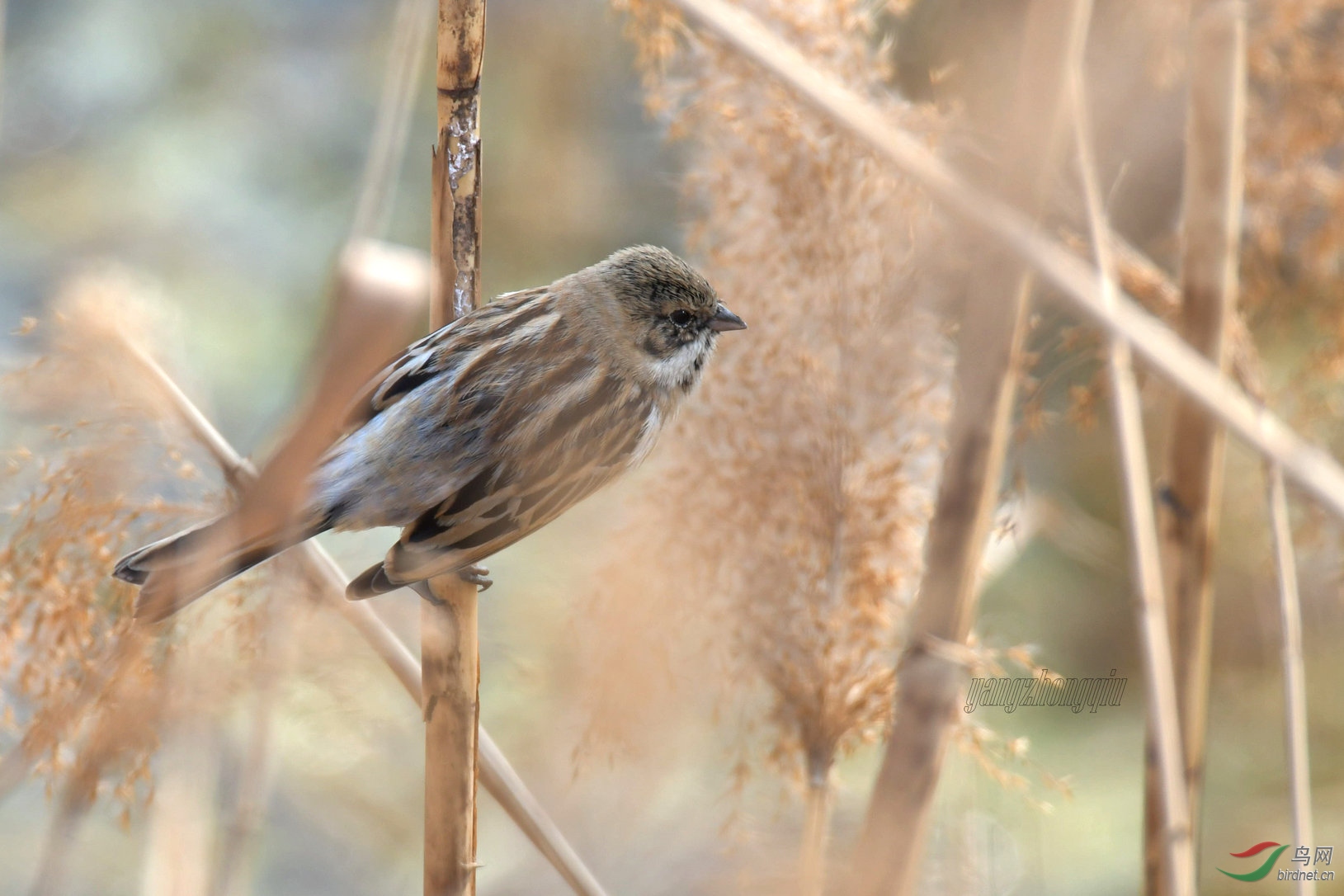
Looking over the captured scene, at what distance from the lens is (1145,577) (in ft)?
4.33

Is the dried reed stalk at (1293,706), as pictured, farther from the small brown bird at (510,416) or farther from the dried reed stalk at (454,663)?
the dried reed stalk at (454,663)

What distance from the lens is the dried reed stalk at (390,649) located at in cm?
156

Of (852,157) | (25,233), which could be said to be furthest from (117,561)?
(25,233)

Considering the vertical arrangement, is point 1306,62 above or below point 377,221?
above

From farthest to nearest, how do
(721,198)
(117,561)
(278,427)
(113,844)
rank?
(113,844)
(721,198)
(117,561)
(278,427)

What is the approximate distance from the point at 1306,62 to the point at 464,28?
133 centimetres

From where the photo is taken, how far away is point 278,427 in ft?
3.54

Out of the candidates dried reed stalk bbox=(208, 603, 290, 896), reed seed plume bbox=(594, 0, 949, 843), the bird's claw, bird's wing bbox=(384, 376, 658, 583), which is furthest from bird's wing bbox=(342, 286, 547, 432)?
dried reed stalk bbox=(208, 603, 290, 896)

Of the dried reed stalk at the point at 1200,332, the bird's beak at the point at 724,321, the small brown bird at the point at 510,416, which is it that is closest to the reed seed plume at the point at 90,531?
the small brown bird at the point at 510,416

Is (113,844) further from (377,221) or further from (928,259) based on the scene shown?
(928,259)

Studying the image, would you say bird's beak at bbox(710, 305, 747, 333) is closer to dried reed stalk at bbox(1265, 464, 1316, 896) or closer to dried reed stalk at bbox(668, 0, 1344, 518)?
dried reed stalk at bbox(668, 0, 1344, 518)

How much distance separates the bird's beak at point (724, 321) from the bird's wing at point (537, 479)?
0.61 ft
